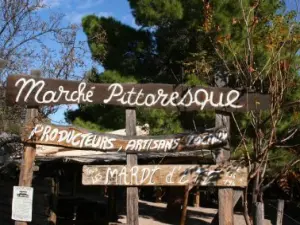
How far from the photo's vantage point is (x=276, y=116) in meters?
5.30

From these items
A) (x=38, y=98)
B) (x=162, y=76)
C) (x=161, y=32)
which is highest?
(x=161, y=32)

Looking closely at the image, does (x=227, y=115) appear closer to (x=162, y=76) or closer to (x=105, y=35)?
(x=162, y=76)

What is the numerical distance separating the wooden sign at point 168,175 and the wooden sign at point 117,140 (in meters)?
0.25

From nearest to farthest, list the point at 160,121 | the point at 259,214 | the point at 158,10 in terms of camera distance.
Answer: the point at 259,214 → the point at 160,121 → the point at 158,10

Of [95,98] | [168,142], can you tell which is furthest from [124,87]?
[168,142]

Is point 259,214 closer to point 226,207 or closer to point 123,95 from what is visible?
point 226,207

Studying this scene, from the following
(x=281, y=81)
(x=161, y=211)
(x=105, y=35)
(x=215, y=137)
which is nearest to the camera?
(x=281, y=81)

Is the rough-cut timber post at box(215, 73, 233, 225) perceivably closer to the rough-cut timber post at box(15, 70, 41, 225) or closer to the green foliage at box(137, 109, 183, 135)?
the rough-cut timber post at box(15, 70, 41, 225)

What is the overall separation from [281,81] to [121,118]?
8879 millimetres

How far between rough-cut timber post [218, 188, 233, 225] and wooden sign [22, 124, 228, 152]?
2.02 ft

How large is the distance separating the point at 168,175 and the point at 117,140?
2.69ft

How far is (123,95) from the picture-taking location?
6.66 metres

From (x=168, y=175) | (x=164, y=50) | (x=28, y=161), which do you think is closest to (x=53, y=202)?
(x=28, y=161)

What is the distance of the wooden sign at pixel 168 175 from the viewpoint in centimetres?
642
